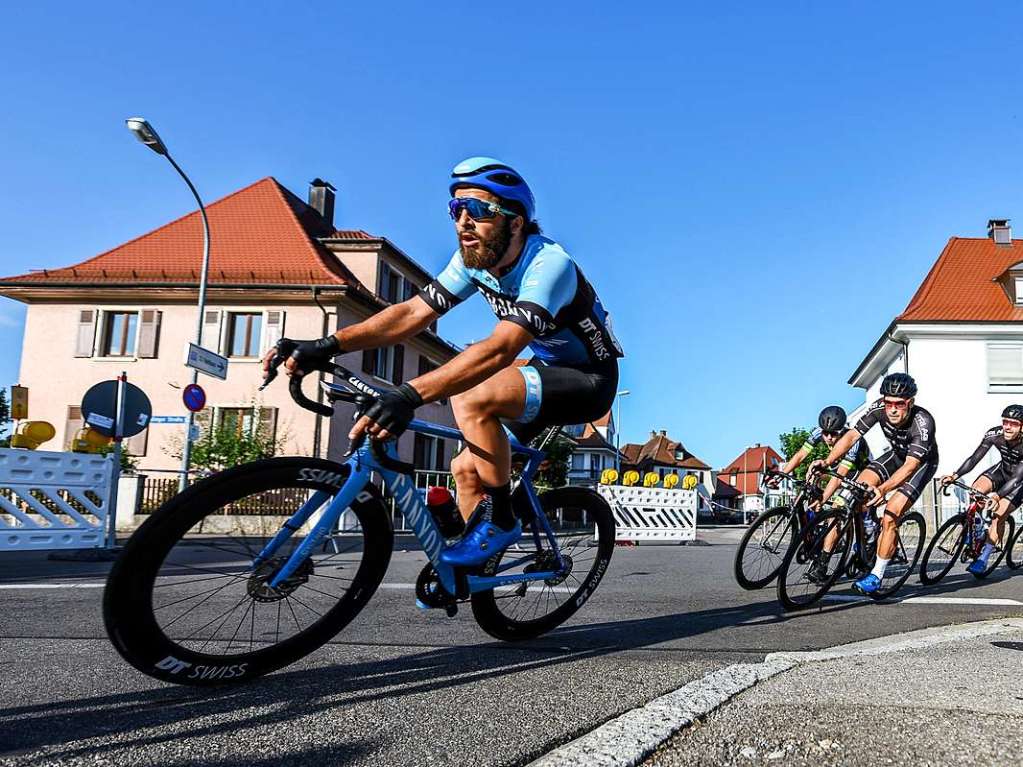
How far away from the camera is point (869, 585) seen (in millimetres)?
6324

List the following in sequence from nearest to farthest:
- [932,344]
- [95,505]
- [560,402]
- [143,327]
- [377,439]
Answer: [377,439]
[560,402]
[95,505]
[143,327]
[932,344]

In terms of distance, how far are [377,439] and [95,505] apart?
9147 mm

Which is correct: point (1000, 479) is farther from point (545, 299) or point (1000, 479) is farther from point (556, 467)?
point (556, 467)

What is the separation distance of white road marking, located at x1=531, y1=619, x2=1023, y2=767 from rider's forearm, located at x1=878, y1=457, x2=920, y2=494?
3.30m

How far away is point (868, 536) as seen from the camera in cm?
703

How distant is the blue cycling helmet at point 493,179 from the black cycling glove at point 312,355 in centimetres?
82

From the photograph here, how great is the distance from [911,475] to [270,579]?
17.9 ft

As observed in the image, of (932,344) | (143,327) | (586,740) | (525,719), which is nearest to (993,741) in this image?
(586,740)

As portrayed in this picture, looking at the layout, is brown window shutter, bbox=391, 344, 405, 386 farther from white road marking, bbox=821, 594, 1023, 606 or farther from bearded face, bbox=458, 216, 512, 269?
bearded face, bbox=458, 216, 512, 269

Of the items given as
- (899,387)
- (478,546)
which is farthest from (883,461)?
(478,546)

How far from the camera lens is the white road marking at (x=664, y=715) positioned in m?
1.99

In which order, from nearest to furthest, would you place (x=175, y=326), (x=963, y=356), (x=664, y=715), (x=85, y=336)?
(x=664, y=715) < (x=175, y=326) < (x=85, y=336) < (x=963, y=356)

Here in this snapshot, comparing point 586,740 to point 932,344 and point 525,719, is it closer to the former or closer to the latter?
point 525,719

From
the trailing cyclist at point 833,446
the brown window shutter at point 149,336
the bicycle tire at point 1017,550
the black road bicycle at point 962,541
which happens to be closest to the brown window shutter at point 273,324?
the brown window shutter at point 149,336
